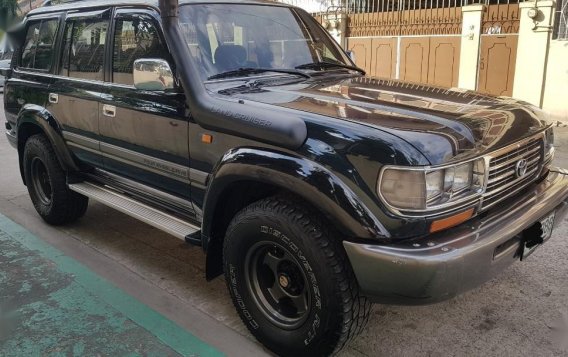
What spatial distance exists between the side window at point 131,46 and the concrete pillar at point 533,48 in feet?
27.0

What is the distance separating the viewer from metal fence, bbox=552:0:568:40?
932 cm

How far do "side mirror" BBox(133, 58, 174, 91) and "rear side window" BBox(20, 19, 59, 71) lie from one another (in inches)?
69.1

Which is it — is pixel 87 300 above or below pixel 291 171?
below

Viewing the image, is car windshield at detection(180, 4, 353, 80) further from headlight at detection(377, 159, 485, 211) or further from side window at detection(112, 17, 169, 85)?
headlight at detection(377, 159, 485, 211)

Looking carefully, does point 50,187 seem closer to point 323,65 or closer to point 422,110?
point 323,65

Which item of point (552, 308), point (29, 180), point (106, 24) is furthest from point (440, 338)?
point (29, 180)

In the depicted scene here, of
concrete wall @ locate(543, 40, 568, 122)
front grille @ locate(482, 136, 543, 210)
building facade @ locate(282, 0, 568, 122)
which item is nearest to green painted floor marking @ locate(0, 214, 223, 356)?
front grille @ locate(482, 136, 543, 210)

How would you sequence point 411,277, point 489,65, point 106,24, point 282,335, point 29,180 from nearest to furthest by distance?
1. point 411,277
2. point 282,335
3. point 106,24
4. point 29,180
5. point 489,65

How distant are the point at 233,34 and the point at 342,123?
1332 mm

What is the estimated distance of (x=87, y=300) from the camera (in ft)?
11.2

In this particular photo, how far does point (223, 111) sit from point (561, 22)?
878 cm

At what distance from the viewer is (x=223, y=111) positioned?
2824mm

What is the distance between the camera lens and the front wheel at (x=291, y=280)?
2441 millimetres

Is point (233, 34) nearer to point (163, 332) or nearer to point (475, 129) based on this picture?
point (475, 129)
